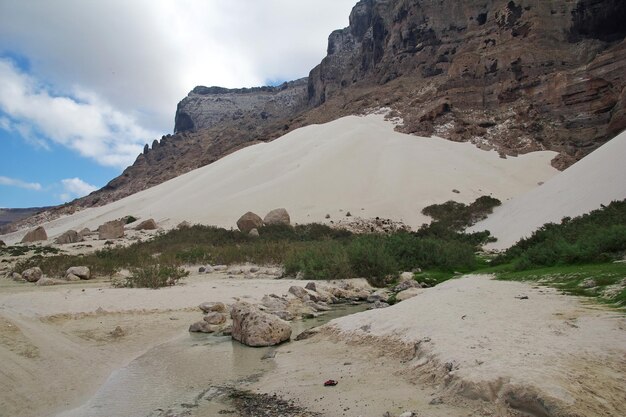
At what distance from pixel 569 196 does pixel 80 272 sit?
19.9 meters

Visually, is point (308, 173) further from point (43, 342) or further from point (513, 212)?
point (43, 342)

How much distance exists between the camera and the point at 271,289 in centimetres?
1199

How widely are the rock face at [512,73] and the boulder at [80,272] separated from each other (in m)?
35.0

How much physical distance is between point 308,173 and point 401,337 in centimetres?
3232

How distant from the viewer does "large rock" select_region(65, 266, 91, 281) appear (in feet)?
46.9

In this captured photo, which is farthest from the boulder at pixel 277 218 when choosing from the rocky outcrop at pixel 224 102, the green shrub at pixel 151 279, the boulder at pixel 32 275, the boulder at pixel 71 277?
the rocky outcrop at pixel 224 102

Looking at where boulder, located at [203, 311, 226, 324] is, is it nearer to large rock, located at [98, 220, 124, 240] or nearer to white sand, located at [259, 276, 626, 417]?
white sand, located at [259, 276, 626, 417]

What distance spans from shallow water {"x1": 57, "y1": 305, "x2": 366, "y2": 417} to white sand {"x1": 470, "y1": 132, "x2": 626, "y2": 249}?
15835 millimetres

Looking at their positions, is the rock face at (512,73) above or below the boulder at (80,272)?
above

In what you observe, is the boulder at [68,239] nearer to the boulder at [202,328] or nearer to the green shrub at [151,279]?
the green shrub at [151,279]

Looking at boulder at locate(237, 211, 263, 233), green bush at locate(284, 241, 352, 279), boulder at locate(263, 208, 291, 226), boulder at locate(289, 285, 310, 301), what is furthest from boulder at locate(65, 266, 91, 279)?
boulder at locate(263, 208, 291, 226)

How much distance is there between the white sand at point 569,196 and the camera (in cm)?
1788

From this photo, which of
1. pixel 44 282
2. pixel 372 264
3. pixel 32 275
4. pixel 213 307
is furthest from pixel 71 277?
pixel 372 264

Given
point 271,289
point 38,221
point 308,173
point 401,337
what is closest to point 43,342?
point 401,337
